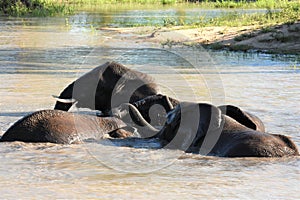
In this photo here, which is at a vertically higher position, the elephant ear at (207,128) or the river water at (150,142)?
the elephant ear at (207,128)

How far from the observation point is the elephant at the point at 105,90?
8.24 meters

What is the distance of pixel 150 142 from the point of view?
699 cm

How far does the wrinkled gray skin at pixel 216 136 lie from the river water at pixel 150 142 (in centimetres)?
12

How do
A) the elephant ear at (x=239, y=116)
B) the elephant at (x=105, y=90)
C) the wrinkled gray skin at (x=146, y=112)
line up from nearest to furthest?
the elephant ear at (x=239, y=116) < the wrinkled gray skin at (x=146, y=112) < the elephant at (x=105, y=90)

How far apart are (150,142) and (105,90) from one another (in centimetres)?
153

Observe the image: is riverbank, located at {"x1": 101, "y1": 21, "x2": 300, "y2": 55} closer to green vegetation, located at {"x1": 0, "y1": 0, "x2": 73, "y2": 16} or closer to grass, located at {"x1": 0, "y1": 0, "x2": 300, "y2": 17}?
grass, located at {"x1": 0, "y1": 0, "x2": 300, "y2": 17}

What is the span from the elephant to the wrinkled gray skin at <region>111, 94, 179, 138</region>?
1.94 feet

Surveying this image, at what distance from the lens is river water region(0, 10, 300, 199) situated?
5402 millimetres

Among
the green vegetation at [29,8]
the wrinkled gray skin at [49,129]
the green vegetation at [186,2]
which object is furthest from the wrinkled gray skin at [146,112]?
the green vegetation at [29,8]

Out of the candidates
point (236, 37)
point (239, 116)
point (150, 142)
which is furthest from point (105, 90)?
point (236, 37)

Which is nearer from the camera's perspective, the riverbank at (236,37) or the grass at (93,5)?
the riverbank at (236,37)

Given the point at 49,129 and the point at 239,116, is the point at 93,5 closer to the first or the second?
the point at 239,116

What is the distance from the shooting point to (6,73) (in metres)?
12.1

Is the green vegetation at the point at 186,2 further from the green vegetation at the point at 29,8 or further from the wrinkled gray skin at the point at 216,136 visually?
the wrinkled gray skin at the point at 216,136
